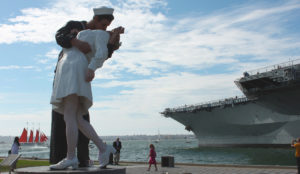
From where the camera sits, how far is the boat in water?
88.4 feet

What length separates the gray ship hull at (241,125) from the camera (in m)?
32.5

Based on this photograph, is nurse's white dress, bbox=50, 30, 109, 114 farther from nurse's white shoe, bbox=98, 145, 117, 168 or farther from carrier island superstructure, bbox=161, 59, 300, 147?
carrier island superstructure, bbox=161, 59, 300, 147

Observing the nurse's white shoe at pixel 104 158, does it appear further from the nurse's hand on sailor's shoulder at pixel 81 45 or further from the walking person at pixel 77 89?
the nurse's hand on sailor's shoulder at pixel 81 45

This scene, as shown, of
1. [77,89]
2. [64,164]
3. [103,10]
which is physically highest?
[103,10]

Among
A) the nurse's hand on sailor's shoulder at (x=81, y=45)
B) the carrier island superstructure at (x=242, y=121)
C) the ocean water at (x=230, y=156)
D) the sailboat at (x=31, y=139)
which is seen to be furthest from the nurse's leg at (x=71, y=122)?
the sailboat at (x=31, y=139)

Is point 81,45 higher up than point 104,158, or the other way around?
point 81,45

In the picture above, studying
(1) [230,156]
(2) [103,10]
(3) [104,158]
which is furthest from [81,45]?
(1) [230,156]

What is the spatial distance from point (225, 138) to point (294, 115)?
34.7ft

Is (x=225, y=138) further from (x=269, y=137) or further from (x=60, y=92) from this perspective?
(x=60, y=92)

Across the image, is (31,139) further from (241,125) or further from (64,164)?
(64,164)

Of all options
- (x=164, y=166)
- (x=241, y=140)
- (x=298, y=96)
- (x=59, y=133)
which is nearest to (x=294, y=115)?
(x=298, y=96)

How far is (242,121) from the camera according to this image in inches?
1389

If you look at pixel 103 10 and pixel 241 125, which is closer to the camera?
pixel 103 10

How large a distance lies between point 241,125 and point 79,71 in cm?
3493
